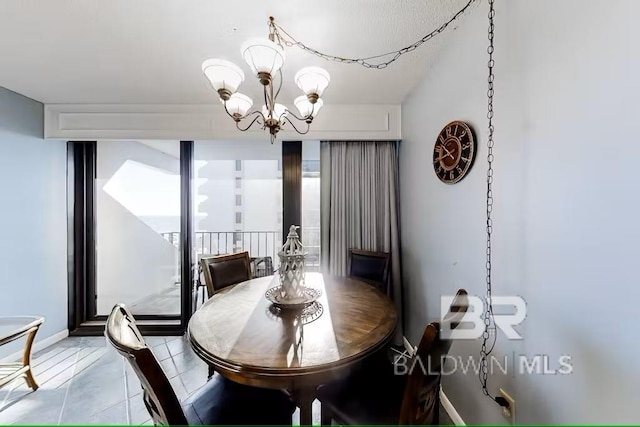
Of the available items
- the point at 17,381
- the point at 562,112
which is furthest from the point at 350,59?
the point at 17,381

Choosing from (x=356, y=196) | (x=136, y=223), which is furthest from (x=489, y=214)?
(x=136, y=223)

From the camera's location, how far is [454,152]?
67.7 inches

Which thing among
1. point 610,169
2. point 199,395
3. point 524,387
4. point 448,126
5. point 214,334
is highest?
point 448,126

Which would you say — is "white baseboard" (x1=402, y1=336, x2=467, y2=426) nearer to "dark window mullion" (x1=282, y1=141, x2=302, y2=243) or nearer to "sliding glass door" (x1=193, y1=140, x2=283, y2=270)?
"dark window mullion" (x1=282, y1=141, x2=302, y2=243)

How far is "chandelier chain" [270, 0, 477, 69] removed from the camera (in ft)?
5.24

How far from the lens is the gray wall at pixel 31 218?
2.38m

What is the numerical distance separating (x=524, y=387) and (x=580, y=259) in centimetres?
68

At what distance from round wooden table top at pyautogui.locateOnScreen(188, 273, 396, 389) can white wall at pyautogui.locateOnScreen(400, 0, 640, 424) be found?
653 mm

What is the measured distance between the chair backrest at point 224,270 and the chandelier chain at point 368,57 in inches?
70.8

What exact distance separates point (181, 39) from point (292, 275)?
1.76 metres

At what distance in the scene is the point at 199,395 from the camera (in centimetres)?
126

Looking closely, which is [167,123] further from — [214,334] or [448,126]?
[448,126]

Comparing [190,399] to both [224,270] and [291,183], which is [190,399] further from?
[291,183]

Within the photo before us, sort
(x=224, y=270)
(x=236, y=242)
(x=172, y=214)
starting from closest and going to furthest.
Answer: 1. (x=224, y=270)
2. (x=172, y=214)
3. (x=236, y=242)
